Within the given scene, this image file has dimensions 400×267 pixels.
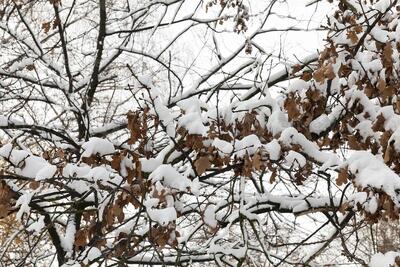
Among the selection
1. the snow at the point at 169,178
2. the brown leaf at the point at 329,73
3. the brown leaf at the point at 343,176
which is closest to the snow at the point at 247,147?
the snow at the point at 169,178

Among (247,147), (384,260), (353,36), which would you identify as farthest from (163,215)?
(353,36)

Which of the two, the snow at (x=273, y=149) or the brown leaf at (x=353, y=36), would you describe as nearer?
the snow at (x=273, y=149)

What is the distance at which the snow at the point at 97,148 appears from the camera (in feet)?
10.2

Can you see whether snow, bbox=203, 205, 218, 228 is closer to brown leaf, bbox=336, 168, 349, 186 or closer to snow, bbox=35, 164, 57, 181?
brown leaf, bbox=336, 168, 349, 186

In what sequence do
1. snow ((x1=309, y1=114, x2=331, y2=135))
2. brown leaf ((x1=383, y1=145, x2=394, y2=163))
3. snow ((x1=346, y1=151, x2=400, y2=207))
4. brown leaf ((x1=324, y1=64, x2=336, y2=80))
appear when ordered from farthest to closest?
1. snow ((x1=309, y1=114, x2=331, y2=135))
2. brown leaf ((x1=324, y1=64, x2=336, y2=80))
3. brown leaf ((x1=383, y1=145, x2=394, y2=163))
4. snow ((x1=346, y1=151, x2=400, y2=207))

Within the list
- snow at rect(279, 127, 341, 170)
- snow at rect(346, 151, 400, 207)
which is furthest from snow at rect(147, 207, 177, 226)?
snow at rect(346, 151, 400, 207)

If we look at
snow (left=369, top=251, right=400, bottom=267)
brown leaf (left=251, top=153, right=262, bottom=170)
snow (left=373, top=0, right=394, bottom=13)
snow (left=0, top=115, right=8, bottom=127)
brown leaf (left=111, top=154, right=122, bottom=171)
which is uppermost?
snow (left=0, top=115, right=8, bottom=127)

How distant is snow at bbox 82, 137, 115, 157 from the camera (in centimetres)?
311

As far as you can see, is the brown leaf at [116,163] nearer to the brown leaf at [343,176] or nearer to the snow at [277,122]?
the snow at [277,122]

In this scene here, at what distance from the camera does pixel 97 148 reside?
3135 mm

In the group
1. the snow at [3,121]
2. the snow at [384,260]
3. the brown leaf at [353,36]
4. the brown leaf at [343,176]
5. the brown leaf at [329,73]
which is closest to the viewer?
the snow at [384,260]

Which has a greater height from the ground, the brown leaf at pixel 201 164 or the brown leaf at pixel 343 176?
the brown leaf at pixel 201 164

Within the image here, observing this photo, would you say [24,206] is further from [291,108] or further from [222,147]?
[291,108]

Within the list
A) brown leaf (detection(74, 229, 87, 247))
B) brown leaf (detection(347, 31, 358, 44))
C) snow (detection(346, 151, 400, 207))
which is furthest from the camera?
brown leaf (detection(74, 229, 87, 247))
